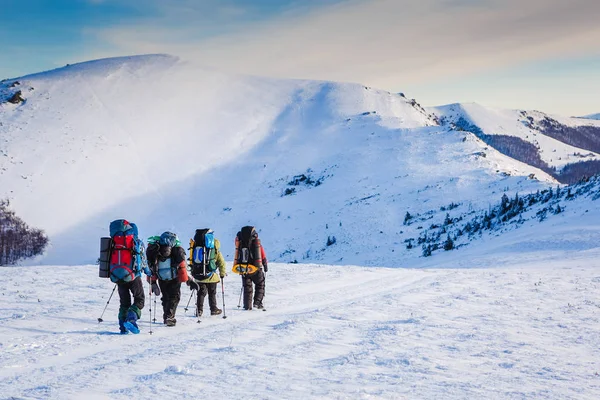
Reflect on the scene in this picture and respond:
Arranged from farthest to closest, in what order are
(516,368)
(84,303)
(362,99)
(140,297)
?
(362,99)
(84,303)
(140,297)
(516,368)

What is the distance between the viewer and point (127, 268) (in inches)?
353

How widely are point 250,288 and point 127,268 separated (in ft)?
12.3

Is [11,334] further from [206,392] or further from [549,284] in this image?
[549,284]

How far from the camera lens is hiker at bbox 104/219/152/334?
29.3ft

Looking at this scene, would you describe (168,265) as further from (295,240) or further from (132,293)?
(295,240)

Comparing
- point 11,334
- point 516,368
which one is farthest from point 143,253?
point 516,368

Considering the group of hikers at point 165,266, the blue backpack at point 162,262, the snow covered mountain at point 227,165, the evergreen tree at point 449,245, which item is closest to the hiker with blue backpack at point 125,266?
the group of hikers at point 165,266

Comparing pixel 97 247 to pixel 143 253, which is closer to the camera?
pixel 143 253

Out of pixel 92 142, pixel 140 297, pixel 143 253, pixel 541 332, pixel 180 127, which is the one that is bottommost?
pixel 541 332

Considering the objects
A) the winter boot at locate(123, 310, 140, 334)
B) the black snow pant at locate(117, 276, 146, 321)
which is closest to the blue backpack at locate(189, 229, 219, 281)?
the black snow pant at locate(117, 276, 146, 321)

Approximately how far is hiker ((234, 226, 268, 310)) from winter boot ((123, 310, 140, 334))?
334cm

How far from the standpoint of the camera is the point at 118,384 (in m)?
5.61

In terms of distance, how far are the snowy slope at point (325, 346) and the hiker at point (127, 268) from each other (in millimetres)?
379

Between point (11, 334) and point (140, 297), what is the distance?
92.0 inches
